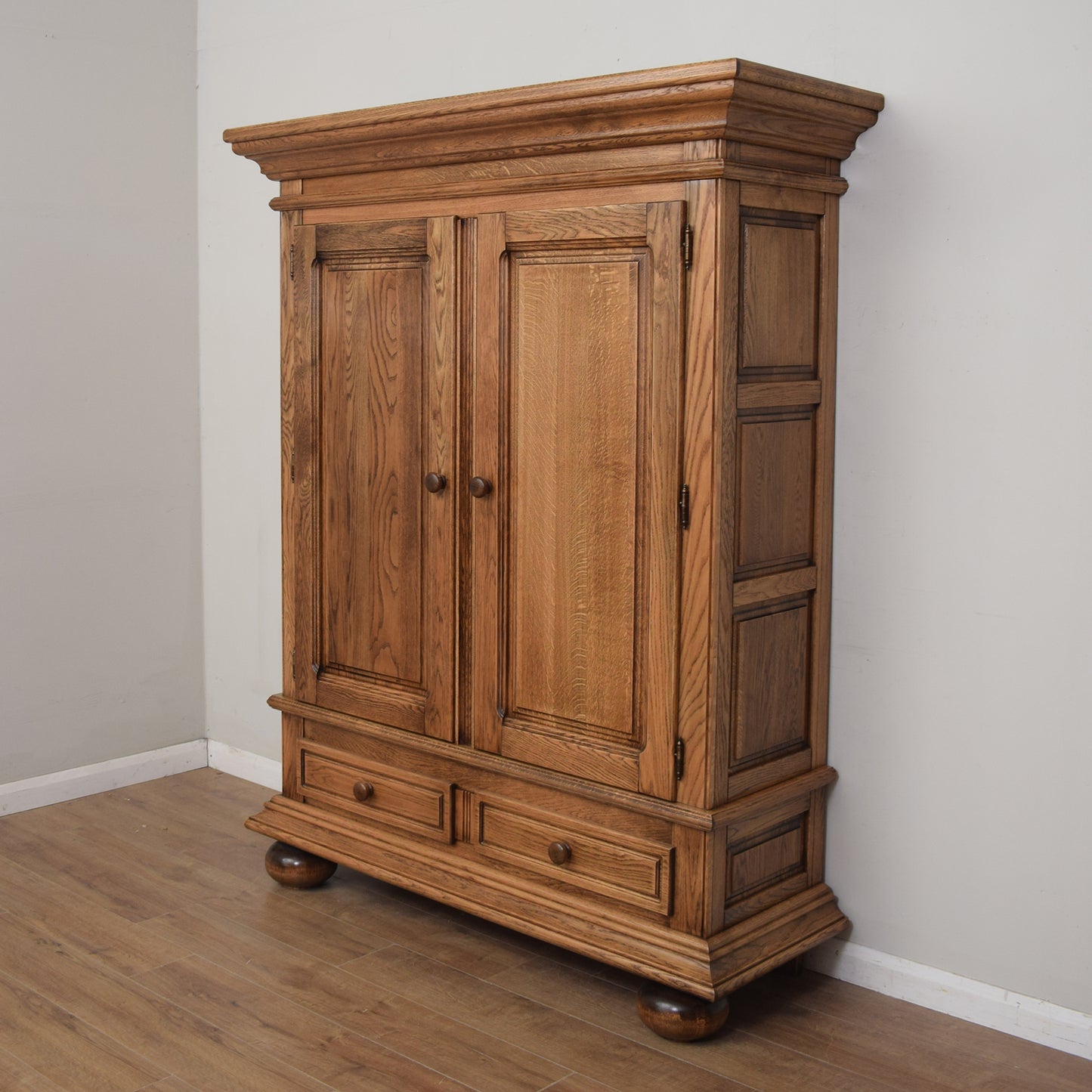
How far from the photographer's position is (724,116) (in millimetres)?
2172

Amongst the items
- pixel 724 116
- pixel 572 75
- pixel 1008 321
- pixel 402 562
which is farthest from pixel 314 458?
pixel 1008 321

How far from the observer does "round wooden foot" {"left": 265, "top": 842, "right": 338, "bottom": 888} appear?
3039 mm

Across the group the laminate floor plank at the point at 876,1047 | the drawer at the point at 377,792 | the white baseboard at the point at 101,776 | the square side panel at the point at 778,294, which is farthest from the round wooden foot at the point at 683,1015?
the white baseboard at the point at 101,776

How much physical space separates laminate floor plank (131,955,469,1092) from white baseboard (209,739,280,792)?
114cm

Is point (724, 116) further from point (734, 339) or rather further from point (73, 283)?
point (73, 283)

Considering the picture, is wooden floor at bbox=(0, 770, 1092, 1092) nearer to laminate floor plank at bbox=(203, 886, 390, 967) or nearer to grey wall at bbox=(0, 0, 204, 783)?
laminate floor plank at bbox=(203, 886, 390, 967)

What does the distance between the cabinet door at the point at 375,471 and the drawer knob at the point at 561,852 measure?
355 millimetres

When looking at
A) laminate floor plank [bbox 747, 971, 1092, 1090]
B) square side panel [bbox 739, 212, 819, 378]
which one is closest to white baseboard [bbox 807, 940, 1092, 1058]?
laminate floor plank [bbox 747, 971, 1092, 1090]

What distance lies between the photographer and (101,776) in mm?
3750

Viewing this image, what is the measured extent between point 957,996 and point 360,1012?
1.15 metres

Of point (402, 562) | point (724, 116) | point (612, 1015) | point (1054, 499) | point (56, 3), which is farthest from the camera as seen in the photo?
point (56, 3)

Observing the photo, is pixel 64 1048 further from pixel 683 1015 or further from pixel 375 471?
pixel 375 471

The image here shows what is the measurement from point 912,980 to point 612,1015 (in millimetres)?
603

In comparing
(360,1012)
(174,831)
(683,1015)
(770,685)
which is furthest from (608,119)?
(174,831)
